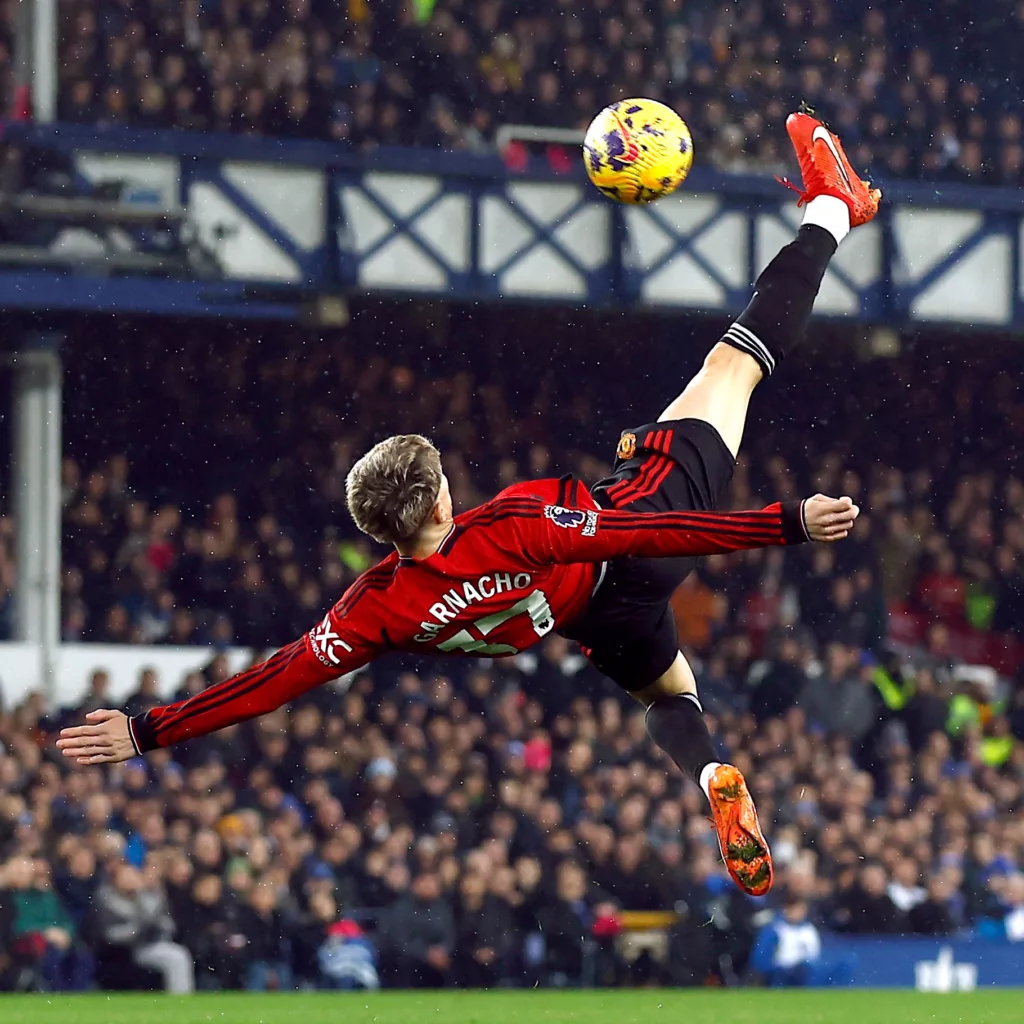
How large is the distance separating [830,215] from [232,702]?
3.23 m

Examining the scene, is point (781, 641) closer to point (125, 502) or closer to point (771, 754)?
point (771, 754)

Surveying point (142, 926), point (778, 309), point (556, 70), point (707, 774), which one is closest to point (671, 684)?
point (707, 774)

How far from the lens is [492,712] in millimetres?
16156

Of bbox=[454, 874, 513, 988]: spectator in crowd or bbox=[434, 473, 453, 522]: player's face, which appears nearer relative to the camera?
bbox=[434, 473, 453, 522]: player's face

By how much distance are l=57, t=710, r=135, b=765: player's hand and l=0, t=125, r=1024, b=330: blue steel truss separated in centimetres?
1045

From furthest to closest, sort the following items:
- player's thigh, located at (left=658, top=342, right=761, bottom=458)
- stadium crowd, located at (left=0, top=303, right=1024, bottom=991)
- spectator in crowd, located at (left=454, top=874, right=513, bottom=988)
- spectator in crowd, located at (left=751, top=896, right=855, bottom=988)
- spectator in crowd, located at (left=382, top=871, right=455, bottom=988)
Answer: spectator in crowd, located at (left=751, top=896, right=855, bottom=988), spectator in crowd, located at (left=454, top=874, right=513, bottom=988), spectator in crowd, located at (left=382, top=871, right=455, bottom=988), stadium crowd, located at (left=0, top=303, right=1024, bottom=991), player's thigh, located at (left=658, top=342, right=761, bottom=458)

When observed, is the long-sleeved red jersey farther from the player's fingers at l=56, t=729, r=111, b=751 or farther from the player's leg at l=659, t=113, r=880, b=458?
the player's leg at l=659, t=113, r=880, b=458

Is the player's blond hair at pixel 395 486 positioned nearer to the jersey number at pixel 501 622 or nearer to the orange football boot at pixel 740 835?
the jersey number at pixel 501 622

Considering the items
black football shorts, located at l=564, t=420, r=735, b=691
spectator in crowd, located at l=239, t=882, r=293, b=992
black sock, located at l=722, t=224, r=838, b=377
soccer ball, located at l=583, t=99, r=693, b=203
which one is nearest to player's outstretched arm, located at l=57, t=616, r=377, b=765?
black football shorts, located at l=564, t=420, r=735, b=691

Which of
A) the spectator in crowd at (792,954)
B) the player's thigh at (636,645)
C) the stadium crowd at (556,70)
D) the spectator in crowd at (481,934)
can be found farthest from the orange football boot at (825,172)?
the stadium crowd at (556,70)

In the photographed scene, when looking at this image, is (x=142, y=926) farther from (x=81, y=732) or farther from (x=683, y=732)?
(x=81, y=732)

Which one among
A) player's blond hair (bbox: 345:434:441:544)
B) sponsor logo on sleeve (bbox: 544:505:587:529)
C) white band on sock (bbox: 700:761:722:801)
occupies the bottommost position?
white band on sock (bbox: 700:761:722:801)

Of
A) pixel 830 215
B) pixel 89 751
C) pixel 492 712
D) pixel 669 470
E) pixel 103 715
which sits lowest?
pixel 89 751

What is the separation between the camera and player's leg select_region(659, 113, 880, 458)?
26.0 ft
